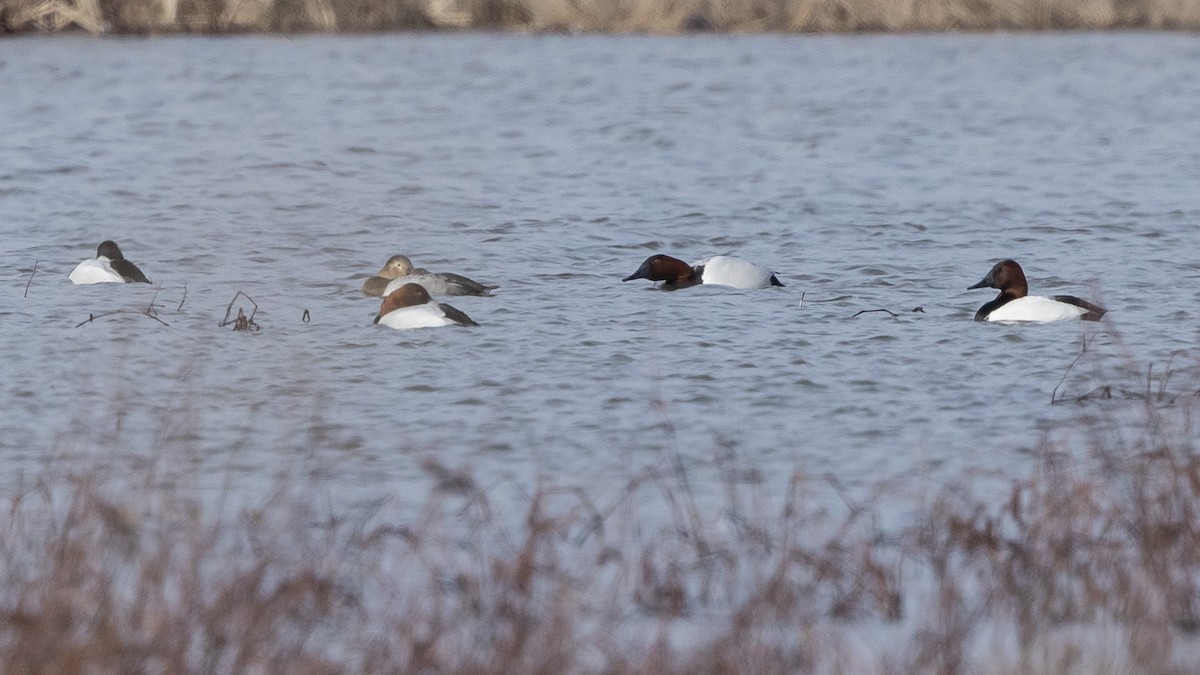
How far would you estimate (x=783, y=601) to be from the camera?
16.2ft

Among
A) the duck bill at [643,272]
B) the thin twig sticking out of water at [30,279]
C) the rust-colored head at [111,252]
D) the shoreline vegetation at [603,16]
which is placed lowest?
the duck bill at [643,272]

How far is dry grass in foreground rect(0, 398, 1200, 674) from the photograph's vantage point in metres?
4.41

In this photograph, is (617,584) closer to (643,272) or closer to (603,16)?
(643,272)

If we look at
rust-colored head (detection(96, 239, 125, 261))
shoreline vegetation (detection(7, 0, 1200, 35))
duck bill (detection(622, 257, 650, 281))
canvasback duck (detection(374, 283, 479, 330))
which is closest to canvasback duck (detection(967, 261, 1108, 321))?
duck bill (detection(622, 257, 650, 281))

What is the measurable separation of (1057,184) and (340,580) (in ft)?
40.8

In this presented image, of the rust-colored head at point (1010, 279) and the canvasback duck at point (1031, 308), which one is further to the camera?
the rust-colored head at point (1010, 279)

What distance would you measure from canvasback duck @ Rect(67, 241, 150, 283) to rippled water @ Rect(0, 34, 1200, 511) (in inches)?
3.2

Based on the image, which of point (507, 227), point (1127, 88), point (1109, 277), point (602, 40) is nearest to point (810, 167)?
point (507, 227)

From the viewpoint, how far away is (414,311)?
9.73 metres

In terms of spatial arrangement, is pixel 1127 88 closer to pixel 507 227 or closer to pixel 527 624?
pixel 507 227

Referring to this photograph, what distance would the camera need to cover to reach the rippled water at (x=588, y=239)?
7.45 metres

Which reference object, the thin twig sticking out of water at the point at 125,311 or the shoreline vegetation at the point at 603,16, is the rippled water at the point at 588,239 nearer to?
the thin twig sticking out of water at the point at 125,311

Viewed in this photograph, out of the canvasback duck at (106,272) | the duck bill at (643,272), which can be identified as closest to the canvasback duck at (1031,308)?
the duck bill at (643,272)

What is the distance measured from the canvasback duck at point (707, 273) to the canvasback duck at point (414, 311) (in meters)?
1.82
